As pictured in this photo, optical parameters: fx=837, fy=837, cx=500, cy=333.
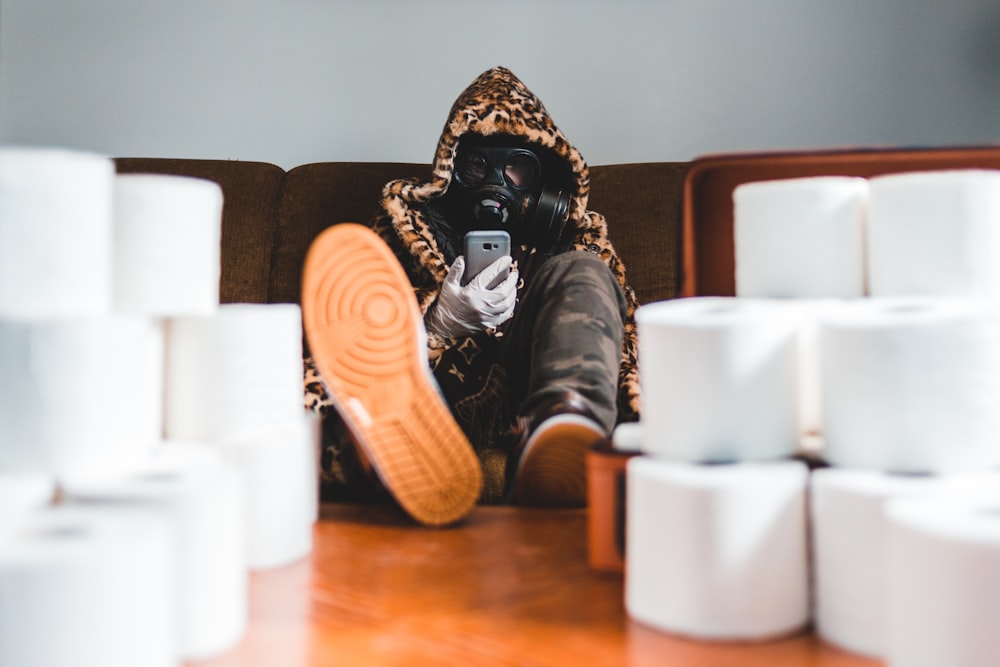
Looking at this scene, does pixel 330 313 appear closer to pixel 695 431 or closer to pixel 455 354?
pixel 695 431

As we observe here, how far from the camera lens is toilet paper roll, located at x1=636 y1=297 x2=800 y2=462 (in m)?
0.66

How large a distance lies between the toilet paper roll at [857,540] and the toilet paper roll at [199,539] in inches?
17.8

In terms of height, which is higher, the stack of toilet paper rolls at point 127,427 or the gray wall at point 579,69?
the gray wall at point 579,69

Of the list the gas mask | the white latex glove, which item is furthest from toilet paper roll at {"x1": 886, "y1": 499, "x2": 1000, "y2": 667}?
the gas mask

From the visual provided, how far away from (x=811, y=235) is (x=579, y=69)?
5.95 feet

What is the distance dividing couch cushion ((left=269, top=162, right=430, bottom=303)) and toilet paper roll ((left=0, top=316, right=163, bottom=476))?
1.41 meters

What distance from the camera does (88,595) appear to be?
490 millimetres

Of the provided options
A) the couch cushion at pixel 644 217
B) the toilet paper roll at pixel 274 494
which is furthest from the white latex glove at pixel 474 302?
the toilet paper roll at pixel 274 494

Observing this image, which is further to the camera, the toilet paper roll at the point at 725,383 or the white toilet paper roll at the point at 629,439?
the white toilet paper roll at the point at 629,439

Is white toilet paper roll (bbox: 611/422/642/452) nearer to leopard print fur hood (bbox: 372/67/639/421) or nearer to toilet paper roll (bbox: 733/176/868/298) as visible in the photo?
toilet paper roll (bbox: 733/176/868/298)

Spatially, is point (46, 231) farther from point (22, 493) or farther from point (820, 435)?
point (820, 435)

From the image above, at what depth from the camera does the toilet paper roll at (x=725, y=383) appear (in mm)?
662

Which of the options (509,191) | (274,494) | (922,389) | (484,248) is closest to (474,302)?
(484,248)

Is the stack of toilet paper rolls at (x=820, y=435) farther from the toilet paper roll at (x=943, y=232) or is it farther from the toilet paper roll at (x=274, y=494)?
the toilet paper roll at (x=274, y=494)
